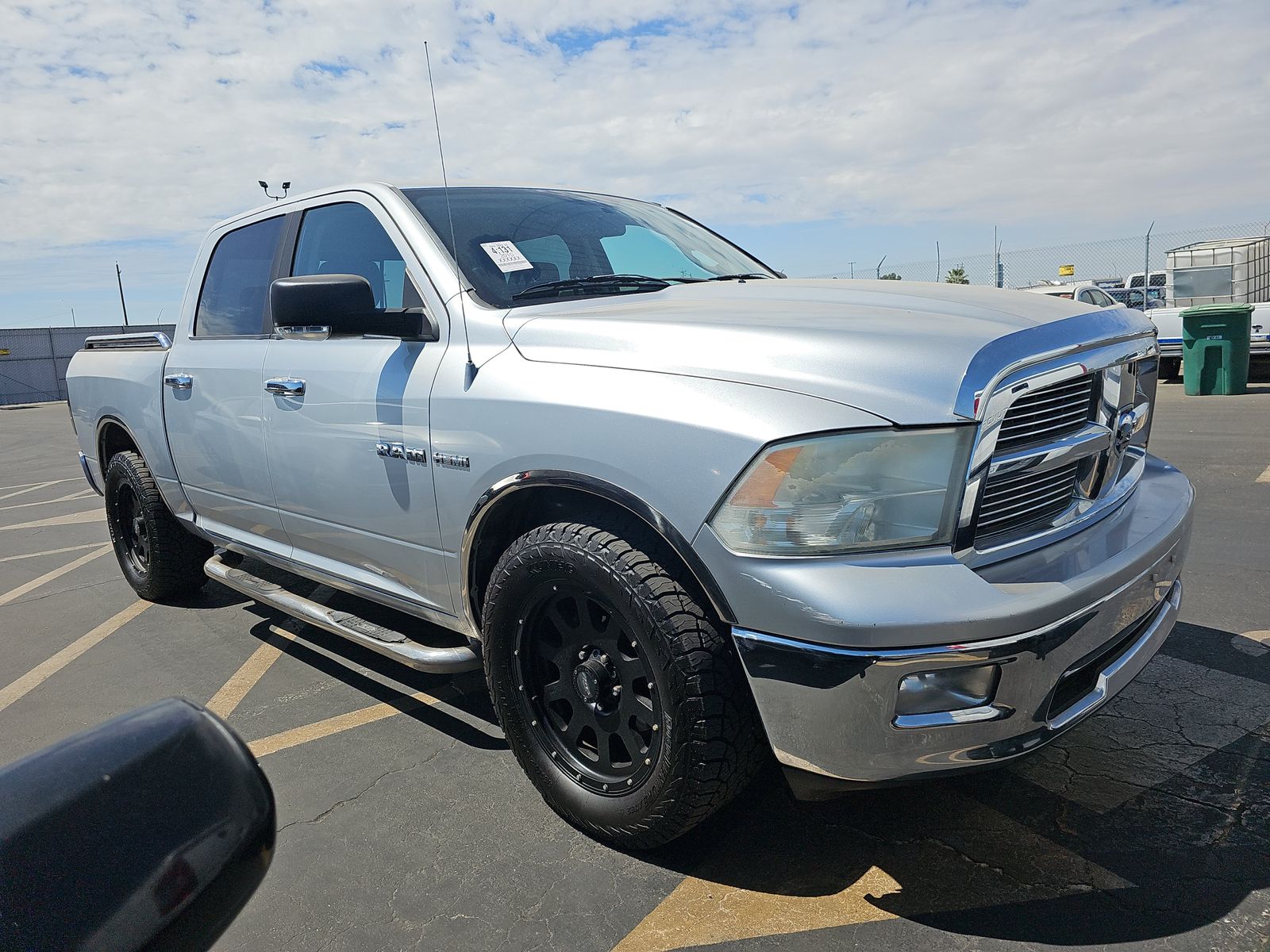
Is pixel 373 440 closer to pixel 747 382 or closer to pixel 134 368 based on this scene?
pixel 747 382

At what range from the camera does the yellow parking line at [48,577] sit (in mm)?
5754

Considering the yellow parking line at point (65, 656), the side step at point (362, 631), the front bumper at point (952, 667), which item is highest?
the front bumper at point (952, 667)

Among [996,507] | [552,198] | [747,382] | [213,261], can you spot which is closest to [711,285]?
[552,198]

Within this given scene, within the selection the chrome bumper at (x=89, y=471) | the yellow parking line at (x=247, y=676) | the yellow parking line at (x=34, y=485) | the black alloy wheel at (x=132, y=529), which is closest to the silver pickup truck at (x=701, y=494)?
the yellow parking line at (x=247, y=676)

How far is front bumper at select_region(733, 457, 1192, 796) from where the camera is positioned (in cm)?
194

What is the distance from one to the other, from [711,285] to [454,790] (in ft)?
6.06

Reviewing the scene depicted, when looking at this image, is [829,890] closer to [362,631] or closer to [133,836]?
[362,631]

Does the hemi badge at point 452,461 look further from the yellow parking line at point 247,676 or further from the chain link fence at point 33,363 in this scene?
the chain link fence at point 33,363

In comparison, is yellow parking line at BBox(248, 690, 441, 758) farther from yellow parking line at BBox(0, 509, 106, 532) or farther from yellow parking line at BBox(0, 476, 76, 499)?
yellow parking line at BBox(0, 476, 76, 499)

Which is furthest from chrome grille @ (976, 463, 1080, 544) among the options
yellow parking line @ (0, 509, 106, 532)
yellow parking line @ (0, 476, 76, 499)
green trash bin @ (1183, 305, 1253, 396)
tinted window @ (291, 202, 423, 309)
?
green trash bin @ (1183, 305, 1253, 396)

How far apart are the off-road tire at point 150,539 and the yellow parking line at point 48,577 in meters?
0.88

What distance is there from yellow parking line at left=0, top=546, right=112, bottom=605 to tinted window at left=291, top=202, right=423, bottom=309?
339 centimetres

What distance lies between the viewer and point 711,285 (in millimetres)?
3266

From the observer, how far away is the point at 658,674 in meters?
2.23
